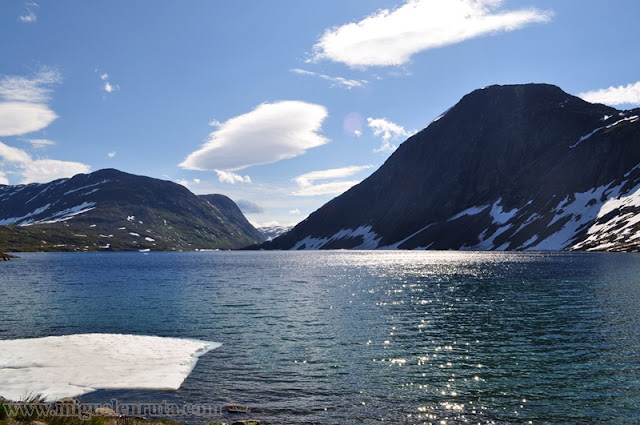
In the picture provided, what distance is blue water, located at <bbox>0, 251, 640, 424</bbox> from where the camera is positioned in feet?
67.8

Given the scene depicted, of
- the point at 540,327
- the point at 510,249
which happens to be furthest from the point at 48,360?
the point at 510,249

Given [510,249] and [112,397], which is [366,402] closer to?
[112,397]

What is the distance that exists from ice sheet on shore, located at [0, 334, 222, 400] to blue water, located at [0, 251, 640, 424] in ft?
4.98

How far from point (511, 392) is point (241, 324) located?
2639 centimetres

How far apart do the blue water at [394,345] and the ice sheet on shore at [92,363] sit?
4.98 feet

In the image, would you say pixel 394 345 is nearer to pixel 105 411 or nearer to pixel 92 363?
pixel 105 411

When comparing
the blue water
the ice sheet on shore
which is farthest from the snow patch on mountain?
the ice sheet on shore

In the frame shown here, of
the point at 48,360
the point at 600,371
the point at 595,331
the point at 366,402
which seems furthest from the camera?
the point at 595,331

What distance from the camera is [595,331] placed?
3528cm

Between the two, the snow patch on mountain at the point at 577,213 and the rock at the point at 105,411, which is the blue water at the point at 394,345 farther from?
the snow patch on mountain at the point at 577,213

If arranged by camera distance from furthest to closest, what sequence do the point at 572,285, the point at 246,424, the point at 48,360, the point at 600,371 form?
the point at 572,285 < the point at 48,360 < the point at 600,371 < the point at 246,424

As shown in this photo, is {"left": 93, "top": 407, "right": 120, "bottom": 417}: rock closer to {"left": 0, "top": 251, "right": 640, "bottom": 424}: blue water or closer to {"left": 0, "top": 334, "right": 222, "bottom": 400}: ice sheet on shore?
{"left": 0, "top": 251, "right": 640, "bottom": 424}: blue water

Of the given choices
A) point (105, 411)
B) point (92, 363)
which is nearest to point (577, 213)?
point (92, 363)

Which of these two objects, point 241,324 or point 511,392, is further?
point 241,324
